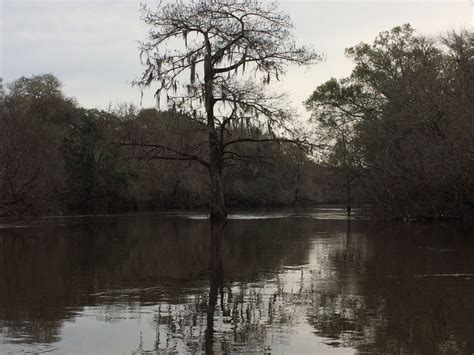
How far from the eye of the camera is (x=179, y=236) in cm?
2481

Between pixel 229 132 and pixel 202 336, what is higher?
pixel 229 132

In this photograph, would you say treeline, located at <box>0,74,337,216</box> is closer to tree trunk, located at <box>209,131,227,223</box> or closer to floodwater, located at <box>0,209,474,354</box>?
tree trunk, located at <box>209,131,227,223</box>

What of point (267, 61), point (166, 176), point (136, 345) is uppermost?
point (267, 61)

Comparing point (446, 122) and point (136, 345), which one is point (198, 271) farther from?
point (446, 122)

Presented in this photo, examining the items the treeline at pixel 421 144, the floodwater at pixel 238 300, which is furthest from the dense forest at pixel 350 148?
the floodwater at pixel 238 300

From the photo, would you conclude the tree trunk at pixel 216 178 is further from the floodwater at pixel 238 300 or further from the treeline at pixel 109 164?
the floodwater at pixel 238 300

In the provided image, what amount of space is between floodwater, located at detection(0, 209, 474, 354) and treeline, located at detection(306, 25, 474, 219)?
794 centimetres

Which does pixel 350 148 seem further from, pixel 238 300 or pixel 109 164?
pixel 238 300

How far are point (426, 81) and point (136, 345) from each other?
2469 cm

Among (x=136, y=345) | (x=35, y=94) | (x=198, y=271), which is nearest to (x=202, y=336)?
(x=136, y=345)

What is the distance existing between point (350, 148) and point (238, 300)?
2902 centimetres

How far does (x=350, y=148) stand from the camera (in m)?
38.0

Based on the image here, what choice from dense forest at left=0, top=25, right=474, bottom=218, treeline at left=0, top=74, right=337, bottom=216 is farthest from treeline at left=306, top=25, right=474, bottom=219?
treeline at left=0, top=74, right=337, bottom=216

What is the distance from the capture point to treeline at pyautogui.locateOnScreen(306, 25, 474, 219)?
25578mm
